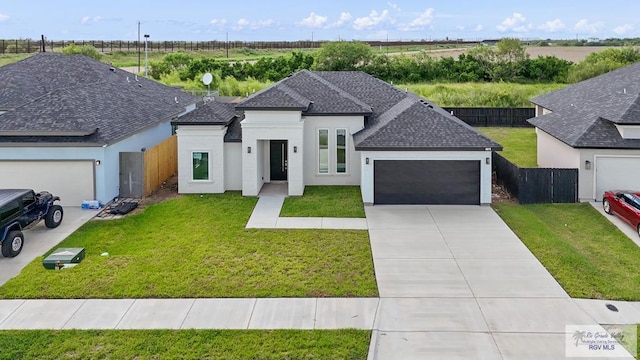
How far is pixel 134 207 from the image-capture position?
18547 mm

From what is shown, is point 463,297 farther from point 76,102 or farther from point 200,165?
point 76,102

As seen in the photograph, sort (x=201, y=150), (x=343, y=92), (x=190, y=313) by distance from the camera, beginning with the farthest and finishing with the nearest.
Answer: (x=343, y=92) → (x=201, y=150) → (x=190, y=313)

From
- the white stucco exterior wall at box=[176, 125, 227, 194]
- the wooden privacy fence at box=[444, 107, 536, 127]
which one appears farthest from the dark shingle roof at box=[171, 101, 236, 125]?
the wooden privacy fence at box=[444, 107, 536, 127]

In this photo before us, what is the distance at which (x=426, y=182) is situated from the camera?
19188 mm

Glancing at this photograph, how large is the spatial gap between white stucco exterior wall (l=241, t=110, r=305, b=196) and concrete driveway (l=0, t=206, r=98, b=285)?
5468 millimetres

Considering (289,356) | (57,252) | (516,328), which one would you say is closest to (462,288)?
(516,328)

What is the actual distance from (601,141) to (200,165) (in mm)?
14338

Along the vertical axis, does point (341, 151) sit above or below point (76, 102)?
below

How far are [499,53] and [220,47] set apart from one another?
65188 mm

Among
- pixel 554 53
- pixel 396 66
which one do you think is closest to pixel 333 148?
pixel 396 66

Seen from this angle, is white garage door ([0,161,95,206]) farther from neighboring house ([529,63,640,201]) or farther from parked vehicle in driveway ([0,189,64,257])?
neighboring house ([529,63,640,201])

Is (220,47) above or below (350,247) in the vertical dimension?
above

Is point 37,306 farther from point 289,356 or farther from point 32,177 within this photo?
point 32,177

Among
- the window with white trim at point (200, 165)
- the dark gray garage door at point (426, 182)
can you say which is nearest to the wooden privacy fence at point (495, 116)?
the dark gray garage door at point (426, 182)
